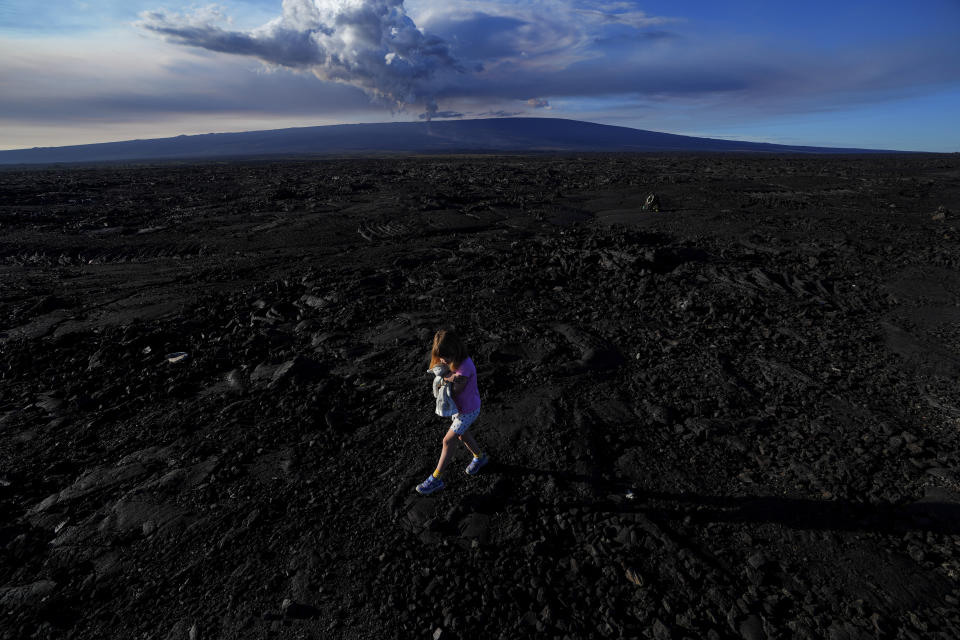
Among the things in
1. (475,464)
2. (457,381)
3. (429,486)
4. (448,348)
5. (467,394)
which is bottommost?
(429,486)

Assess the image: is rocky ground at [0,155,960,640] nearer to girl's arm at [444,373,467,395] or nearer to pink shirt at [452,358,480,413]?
pink shirt at [452,358,480,413]

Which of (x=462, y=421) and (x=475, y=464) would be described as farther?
(x=475, y=464)

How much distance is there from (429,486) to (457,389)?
3.39ft

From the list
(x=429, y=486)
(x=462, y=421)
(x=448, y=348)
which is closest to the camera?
(x=448, y=348)

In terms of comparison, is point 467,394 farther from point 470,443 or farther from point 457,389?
point 470,443

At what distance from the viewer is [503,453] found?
5016 mm

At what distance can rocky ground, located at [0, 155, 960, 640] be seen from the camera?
3.41 metres

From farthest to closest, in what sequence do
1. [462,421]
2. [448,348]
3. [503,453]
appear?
[503,453] → [462,421] → [448,348]

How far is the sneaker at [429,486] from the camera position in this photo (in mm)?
4418

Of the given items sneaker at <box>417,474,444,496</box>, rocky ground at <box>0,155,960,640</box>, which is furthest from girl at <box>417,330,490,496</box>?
rocky ground at <box>0,155,960,640</box>

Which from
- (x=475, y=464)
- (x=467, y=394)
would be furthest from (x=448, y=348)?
(x=475, y=464)

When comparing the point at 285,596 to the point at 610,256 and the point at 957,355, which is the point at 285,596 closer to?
the point at 957,355

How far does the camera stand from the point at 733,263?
468 inches

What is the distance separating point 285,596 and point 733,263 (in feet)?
39.9
